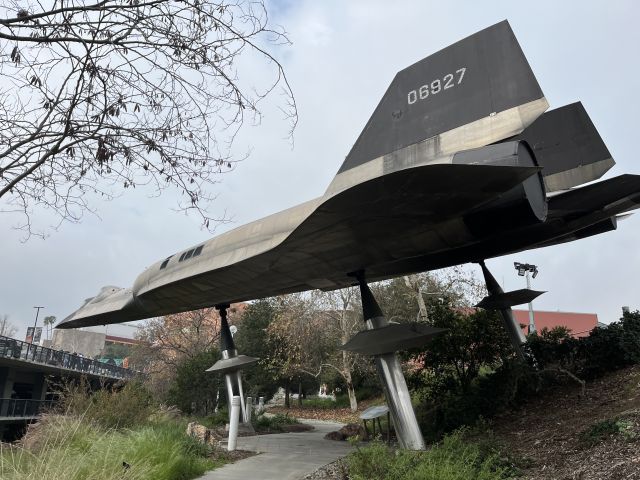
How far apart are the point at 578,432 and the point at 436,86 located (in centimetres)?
609

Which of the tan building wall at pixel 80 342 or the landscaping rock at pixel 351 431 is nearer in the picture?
the landscaping rock at pixel 351 431

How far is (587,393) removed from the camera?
9.60 metres

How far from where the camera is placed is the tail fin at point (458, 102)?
23.7ft

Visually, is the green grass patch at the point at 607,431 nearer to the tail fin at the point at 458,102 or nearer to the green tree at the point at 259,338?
the tail fin at the point at 458,102

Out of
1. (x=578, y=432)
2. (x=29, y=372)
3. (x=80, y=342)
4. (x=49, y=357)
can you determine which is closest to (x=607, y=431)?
(x=578, y=432)

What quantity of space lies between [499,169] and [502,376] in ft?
23.1

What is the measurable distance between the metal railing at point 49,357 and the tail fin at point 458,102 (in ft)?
81.4

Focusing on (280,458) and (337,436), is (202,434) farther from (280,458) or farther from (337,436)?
(337,436)

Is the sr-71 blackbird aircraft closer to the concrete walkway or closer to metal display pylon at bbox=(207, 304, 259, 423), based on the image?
metal display pylon at bbox=(207, 304, 259, 423)

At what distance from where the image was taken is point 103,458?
6.82 meters

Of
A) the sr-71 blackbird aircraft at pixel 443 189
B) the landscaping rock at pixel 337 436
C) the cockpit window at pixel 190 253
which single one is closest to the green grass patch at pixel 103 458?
the sr-71 blackbird aircraft at pixel 443 189

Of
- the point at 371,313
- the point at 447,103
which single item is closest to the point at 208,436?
the point at 371,313

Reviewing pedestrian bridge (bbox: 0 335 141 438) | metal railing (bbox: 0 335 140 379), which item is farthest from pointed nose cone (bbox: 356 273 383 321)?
metal railing (bbox: 0 335 140 379)

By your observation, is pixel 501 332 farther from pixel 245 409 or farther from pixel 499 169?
pixel 245 409
